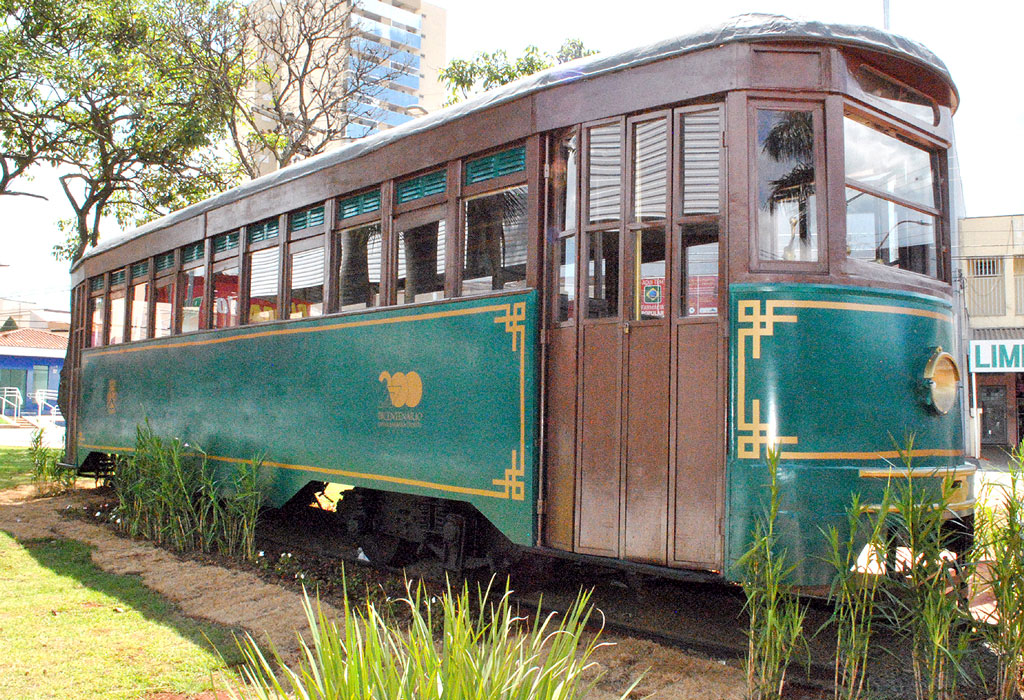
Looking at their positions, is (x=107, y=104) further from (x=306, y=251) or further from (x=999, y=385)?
(x=999, y=385)

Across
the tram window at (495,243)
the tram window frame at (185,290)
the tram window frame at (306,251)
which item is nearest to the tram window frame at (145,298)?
the tram window frame at (185,290)

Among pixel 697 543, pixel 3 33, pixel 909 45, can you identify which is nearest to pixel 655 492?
pixel 697 543

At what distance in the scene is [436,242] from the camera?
5617 millimetres

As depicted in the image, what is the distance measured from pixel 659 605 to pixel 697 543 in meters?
1.30

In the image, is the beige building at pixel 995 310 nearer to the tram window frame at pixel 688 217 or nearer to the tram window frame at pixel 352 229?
the tram window frame at pixel 352 229

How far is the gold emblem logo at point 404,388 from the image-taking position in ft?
18.5

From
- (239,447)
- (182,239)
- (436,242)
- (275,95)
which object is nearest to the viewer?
(436,242)

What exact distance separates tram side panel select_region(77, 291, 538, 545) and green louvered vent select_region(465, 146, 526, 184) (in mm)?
781

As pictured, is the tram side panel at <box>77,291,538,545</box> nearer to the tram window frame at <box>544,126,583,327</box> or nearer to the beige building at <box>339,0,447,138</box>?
the tram window frame at <box>544,126,583,327</box>

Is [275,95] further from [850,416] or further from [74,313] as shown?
[850,416]

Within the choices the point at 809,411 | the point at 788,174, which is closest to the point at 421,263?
the point at 788,174

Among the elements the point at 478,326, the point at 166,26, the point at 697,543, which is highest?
the point at 166,26

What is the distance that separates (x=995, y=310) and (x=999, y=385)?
203 centimetres

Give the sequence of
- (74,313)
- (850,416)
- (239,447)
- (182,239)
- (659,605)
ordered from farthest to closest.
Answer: (74,313)
(182,239)
(239,447)
(659,605)
(850,416)
